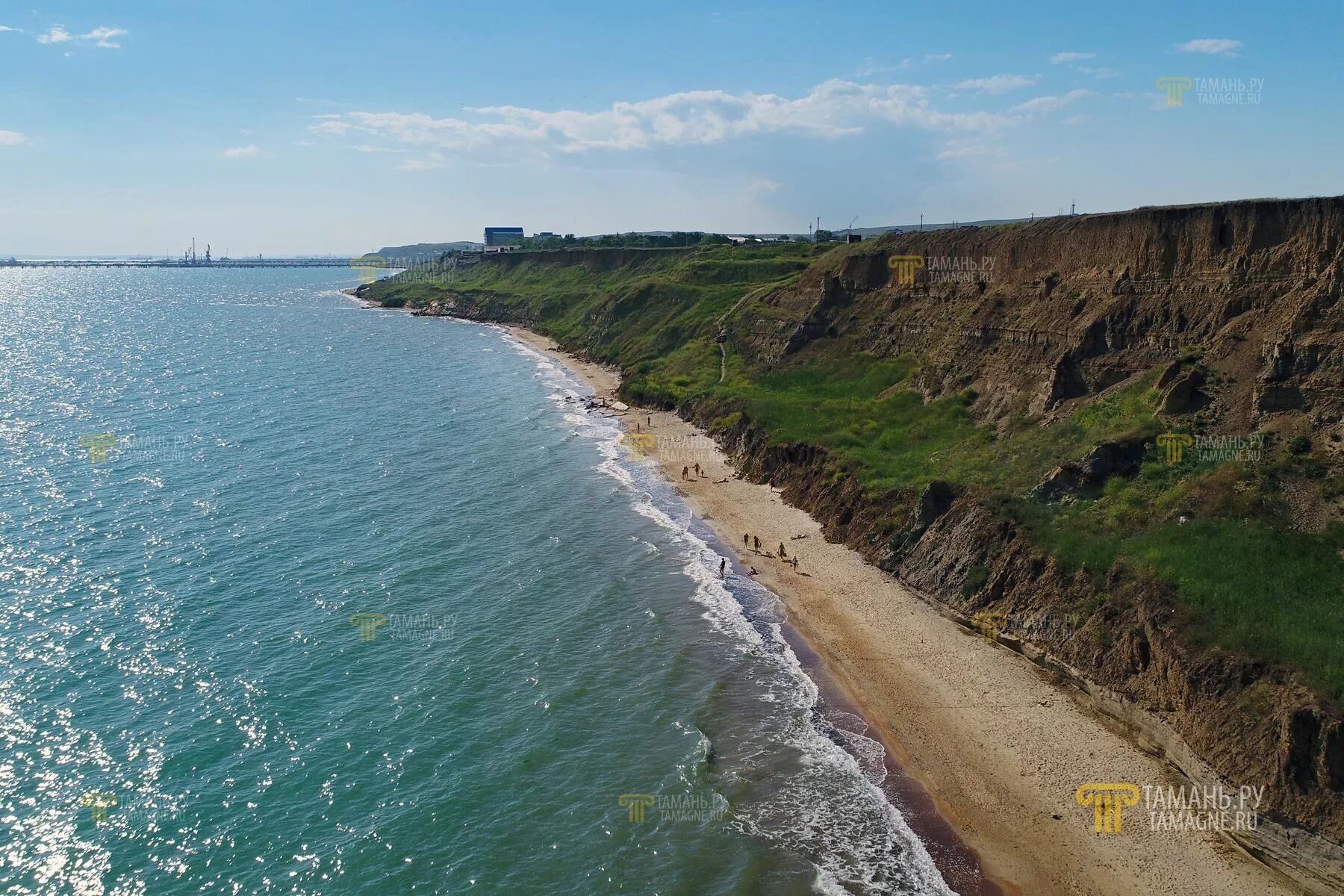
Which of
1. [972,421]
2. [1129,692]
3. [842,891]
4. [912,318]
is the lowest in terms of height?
[842,891]

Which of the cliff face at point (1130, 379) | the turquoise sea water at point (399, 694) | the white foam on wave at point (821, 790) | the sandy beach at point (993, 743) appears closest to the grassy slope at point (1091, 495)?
the cliff face at point (1130, 379)

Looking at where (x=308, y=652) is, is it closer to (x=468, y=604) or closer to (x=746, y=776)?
(x=468, y=604)

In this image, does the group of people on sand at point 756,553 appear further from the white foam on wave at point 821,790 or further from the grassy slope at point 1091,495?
the grassy slope at point 1091,495

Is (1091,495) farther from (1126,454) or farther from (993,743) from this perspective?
(993,743)

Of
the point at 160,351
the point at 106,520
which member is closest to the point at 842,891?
the point at 106,520

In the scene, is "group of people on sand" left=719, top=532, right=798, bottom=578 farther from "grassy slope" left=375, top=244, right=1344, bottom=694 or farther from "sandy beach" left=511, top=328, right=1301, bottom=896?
"grassy slope" left=375, top=244, right=1344, bottom=694

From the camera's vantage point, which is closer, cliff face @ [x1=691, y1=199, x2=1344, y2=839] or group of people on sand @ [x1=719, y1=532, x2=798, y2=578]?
cliff face @ [x1=691, y1=199, x2=1344, y2=839]

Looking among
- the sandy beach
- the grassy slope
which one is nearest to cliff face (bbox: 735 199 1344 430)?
the grassy slope
